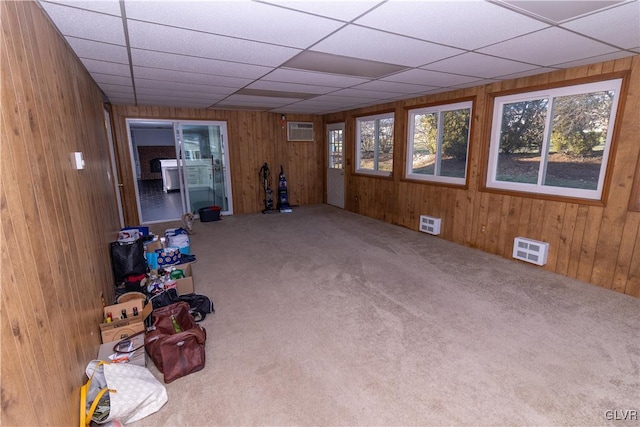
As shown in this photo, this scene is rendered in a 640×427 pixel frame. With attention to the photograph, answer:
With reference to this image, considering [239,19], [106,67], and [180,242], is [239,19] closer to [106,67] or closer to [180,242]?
[106,67]

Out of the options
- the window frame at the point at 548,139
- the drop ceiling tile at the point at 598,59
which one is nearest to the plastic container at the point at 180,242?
the window frame at the point at 548,139

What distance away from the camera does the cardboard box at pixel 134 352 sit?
2096 mm

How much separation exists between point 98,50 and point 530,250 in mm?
4914

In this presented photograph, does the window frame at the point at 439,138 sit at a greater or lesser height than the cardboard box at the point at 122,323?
greater

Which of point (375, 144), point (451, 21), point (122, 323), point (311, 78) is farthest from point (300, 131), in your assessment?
point (122, 323)

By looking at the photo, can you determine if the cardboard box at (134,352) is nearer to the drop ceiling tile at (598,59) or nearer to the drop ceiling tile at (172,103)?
the drop ceiling tile at (172,103)

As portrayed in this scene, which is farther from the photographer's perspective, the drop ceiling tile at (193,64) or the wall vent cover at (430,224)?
the wall vent cover at (430,224)

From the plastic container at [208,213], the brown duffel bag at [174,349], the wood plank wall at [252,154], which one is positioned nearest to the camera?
the brown duffel bag at [174,349]

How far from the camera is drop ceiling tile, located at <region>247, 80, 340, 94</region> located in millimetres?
3858

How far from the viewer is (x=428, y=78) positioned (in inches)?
144

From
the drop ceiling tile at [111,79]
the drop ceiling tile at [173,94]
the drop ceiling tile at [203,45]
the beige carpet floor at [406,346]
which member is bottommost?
the beige carpet floor at [406,346]

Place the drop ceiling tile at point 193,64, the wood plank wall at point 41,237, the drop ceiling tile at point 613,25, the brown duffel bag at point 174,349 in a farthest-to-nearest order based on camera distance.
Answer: the drop ceiling tile at point 193,64 → the brown duffel bag at point 174,349 → the drop ceiling tile at point 613,25 → the wood plank wall at point 41,237

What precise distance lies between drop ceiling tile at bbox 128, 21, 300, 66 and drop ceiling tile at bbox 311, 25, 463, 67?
372 millimetres

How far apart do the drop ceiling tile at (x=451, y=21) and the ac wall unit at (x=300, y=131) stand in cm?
525
